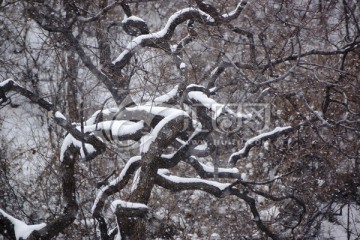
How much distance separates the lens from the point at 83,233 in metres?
6.53

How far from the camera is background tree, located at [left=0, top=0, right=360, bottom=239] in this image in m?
5.15

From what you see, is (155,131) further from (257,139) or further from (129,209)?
(257,139)

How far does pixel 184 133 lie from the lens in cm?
608

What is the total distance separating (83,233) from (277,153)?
4.15 meters

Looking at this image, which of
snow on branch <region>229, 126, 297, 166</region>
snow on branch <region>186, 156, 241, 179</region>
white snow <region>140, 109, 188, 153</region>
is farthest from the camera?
snow on branch <region>229, 126, 297, 166</region>

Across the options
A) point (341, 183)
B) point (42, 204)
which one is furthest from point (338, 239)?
point (42, 204)

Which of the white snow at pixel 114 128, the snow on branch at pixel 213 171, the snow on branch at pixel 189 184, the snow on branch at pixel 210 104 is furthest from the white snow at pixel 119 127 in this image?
the snow on branch at pixel 213 171

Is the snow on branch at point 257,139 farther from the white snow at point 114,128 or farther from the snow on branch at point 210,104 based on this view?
the white snow at point 114,128

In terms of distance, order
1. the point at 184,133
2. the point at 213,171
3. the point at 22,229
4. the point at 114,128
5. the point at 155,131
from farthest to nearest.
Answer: the point at 184,133 → the point at 213,171 → the point at 22,229 → the point at 114,128 → the point at 155,131

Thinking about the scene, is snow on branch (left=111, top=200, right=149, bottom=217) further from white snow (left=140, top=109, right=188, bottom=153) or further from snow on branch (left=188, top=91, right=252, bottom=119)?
snow on branch (left=188, top=91, right=252, bottom=119)

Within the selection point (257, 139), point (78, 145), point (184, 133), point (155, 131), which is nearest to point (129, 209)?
point (155, 131)

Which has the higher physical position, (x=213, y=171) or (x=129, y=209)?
(x=213, y=171)

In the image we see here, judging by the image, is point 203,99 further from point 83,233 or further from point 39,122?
point 39,122

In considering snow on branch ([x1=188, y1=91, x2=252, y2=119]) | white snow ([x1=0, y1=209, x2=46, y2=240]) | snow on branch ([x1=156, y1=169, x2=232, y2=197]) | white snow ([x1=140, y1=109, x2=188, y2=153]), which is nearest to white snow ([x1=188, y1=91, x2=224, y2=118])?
snow on branch ([x1=188, y1=91, x2=252, y2=119])
